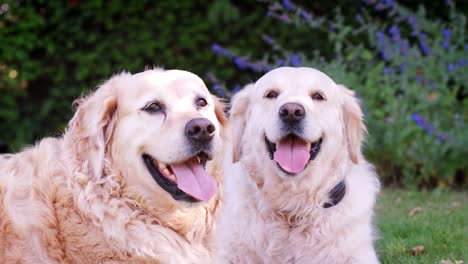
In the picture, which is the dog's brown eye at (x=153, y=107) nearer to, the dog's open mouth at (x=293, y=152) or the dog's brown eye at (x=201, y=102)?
the dog's brown eye at (x=201, y=102)

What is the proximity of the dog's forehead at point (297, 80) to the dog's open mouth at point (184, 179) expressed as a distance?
3.27 feet

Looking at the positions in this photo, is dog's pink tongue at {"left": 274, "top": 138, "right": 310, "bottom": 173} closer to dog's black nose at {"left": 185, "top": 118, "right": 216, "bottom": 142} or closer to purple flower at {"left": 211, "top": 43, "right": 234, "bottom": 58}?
dog's black nose at {"left": 185, "top": 118, "right": 216, "bottom": 142}

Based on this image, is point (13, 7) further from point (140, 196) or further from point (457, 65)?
point (140, 196)

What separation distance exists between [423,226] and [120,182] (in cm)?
267

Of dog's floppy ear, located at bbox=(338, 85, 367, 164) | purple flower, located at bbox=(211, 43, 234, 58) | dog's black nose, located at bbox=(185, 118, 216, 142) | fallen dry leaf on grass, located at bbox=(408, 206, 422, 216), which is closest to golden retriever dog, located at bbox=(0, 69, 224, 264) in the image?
dog's black nose, located at bbox=(185, 118, 216, 142)

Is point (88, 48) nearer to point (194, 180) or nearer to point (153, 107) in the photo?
point (153, 107)

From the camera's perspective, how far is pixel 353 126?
14.6 ft

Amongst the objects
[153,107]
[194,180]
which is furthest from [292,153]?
[153,107]

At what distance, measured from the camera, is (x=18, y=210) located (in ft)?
11.0

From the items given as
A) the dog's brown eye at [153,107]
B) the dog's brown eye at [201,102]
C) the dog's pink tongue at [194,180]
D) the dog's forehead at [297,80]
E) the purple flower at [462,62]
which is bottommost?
the purple flower at [462,62]

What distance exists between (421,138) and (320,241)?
2.80 metres

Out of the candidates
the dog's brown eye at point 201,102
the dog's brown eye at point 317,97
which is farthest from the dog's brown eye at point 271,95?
the dog's brown eye at point 201,102

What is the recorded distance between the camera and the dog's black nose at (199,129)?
337 centimetres

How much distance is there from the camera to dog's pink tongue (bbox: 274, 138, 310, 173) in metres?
4.20
